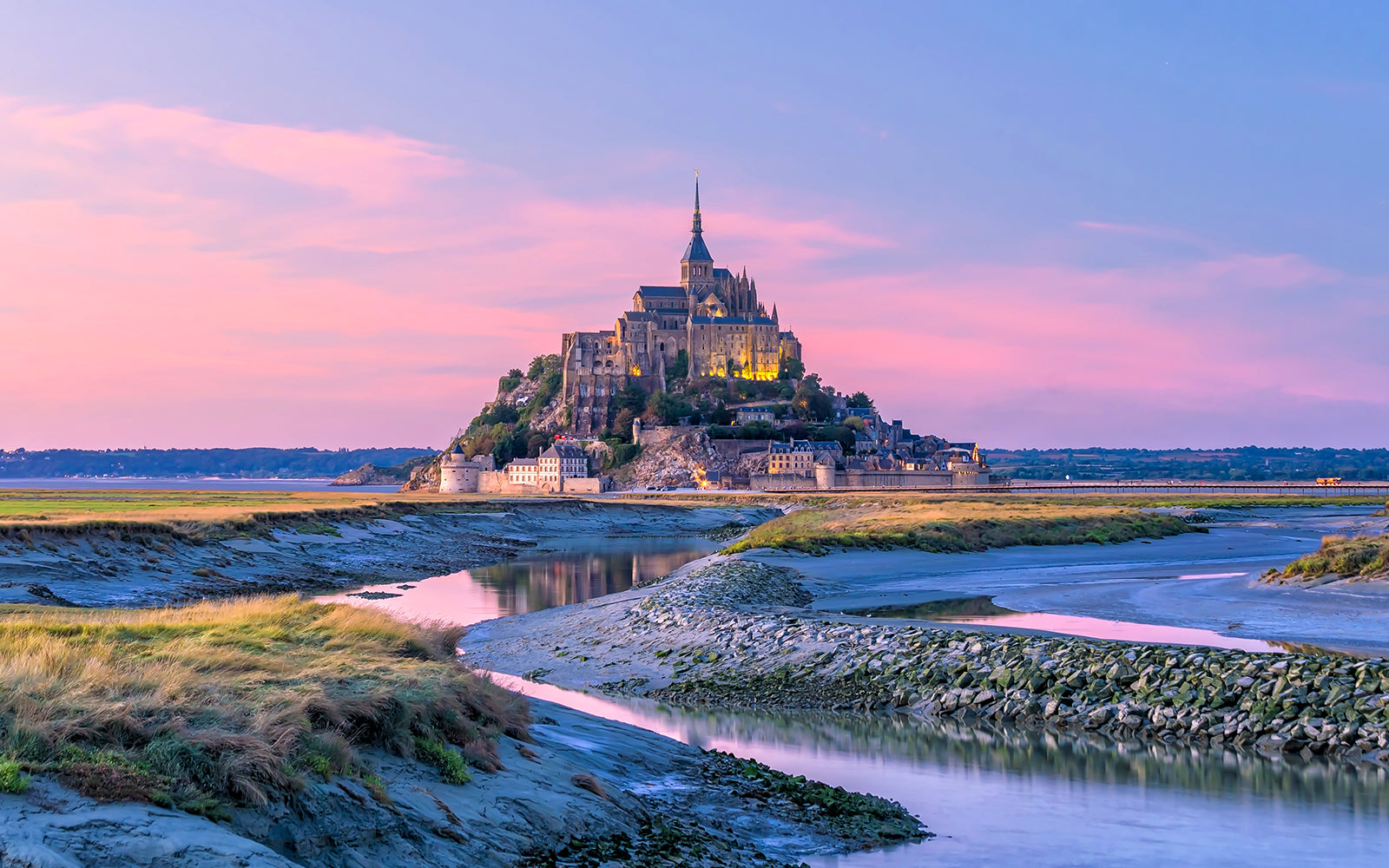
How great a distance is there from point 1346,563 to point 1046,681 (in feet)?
64.5

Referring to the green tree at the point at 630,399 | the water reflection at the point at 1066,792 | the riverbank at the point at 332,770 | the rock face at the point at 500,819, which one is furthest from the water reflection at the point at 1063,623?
the green tree at the point at 630,399

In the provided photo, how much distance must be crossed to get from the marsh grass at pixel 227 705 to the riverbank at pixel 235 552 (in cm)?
1571

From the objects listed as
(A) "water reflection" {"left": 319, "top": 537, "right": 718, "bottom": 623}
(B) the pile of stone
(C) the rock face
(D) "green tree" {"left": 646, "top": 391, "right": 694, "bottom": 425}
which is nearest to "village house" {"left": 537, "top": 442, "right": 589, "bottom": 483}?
(B) the pile of stone

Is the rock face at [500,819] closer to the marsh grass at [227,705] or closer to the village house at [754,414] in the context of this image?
the marsh grass at [227,705]

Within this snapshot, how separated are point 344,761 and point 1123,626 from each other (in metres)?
19.8

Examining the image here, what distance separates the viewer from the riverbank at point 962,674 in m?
15.9

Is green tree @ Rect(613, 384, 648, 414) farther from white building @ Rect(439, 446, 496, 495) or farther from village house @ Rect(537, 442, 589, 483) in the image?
white building @ Rect(439, 446, 496, 495)

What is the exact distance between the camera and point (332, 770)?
31.3 ft

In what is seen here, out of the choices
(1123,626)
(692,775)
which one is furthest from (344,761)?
(1123,626)

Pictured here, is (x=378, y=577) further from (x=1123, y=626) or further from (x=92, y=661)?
(x=92, y=661)

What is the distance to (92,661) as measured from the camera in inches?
421

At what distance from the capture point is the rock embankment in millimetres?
15789

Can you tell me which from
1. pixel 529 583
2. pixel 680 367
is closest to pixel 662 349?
pixel 680 367

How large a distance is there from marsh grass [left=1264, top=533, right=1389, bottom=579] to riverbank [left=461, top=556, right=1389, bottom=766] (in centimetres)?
1483
